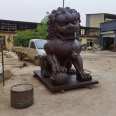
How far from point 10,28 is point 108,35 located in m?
12.2

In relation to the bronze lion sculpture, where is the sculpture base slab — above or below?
below

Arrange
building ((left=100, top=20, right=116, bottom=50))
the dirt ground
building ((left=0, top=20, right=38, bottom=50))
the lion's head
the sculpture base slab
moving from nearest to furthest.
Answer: the dirt ground
the sculpture base slab
the lion's head
building ((left=100, top=20, right=116, bottom=50))
building ((left=0, top=20, right=38, bottom=50))

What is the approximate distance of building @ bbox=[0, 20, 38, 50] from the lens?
2483cm

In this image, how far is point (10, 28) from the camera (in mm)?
26281

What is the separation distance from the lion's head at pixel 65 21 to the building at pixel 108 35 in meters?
19.7

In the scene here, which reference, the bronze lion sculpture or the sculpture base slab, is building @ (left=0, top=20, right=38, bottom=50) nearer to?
the bronze lion sculpture

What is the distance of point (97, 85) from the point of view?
491 centimetres

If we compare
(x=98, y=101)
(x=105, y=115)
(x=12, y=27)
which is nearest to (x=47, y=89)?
(x=98, y=101)

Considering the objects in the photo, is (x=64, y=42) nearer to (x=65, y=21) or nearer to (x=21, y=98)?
(x=65, y=21)

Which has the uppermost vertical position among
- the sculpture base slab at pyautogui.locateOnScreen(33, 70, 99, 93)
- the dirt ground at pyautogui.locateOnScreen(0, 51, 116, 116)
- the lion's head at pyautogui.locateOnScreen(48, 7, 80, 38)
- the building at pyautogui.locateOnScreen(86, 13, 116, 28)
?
the building at pyautogui.locateOnScreen(86, 13, 116, 28)

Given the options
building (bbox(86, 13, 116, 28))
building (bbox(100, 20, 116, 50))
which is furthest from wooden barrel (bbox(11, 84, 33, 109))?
building (bbox(86, 13, 116, 28))

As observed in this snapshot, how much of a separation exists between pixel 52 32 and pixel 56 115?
7.06 feet

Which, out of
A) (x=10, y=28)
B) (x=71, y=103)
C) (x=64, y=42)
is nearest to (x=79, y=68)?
(x=64, y=42)

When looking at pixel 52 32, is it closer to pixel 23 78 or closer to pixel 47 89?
pixel 47 89
